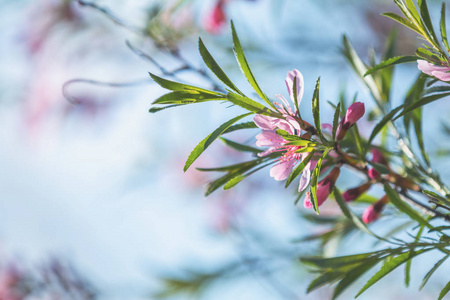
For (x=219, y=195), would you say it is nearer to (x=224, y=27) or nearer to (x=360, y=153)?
(x=224, y=27)

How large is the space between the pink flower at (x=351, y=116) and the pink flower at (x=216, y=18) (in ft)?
2.67

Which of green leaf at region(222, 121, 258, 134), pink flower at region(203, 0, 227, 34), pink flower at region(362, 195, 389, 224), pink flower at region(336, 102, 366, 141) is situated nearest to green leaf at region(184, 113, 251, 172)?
green leaf at region(222, 121, 258, 134)

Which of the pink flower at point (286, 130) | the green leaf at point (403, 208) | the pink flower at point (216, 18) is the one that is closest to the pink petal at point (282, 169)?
the pink flower at point (286, 130)

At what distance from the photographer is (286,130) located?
0.48 meters

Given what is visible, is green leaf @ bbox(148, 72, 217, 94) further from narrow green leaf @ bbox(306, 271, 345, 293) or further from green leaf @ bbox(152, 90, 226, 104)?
narrow green leaf @ bbox(306, 271, 345, 293)

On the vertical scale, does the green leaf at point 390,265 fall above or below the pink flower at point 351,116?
below

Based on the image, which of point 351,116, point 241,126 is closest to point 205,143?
point 241,126

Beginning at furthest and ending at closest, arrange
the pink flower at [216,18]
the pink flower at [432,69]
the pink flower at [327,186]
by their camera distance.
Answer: the pink flower at [216,18], the pink flower at [327,186], the pink flower at [432,69]

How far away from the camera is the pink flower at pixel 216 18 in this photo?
1242 millimetres

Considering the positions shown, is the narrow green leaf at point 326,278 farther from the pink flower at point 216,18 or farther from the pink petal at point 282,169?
the pink flower at point 216,18

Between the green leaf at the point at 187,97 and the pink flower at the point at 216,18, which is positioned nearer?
the green leaf at the point at 187,97

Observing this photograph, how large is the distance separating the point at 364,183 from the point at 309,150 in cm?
15

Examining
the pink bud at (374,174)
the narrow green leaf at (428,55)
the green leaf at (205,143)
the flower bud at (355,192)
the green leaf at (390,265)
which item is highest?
the green leaf at (205,143)

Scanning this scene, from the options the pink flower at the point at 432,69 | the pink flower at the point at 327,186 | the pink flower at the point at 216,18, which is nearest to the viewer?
the pink flower at the point at 432,69
